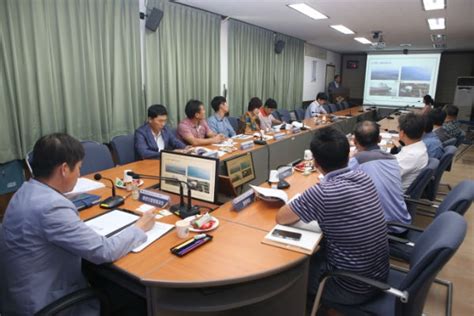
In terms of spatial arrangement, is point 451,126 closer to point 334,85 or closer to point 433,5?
point 433,5

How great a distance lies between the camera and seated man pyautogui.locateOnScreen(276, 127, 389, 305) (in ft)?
4.47

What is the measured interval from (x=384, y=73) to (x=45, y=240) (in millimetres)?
11526

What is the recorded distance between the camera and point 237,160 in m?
2.15

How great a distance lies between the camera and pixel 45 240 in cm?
119

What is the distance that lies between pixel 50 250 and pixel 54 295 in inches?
7.0

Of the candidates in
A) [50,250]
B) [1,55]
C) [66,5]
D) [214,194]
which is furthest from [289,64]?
[50,250]

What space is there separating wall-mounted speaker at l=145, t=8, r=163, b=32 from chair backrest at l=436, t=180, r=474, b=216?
3.89 metres

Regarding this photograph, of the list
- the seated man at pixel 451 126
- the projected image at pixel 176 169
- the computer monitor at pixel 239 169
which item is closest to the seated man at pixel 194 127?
the computer monitor at pixel 239 169

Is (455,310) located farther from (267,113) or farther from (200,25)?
(200,25)

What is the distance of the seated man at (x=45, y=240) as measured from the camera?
116 cm

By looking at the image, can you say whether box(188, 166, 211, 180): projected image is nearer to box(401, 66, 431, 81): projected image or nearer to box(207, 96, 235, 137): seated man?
box(207, 96, 235, 137): seated man

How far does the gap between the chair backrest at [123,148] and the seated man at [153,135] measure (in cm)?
8

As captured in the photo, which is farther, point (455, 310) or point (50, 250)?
point (455, 310)

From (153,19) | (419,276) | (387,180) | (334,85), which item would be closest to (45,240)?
(419,276)
